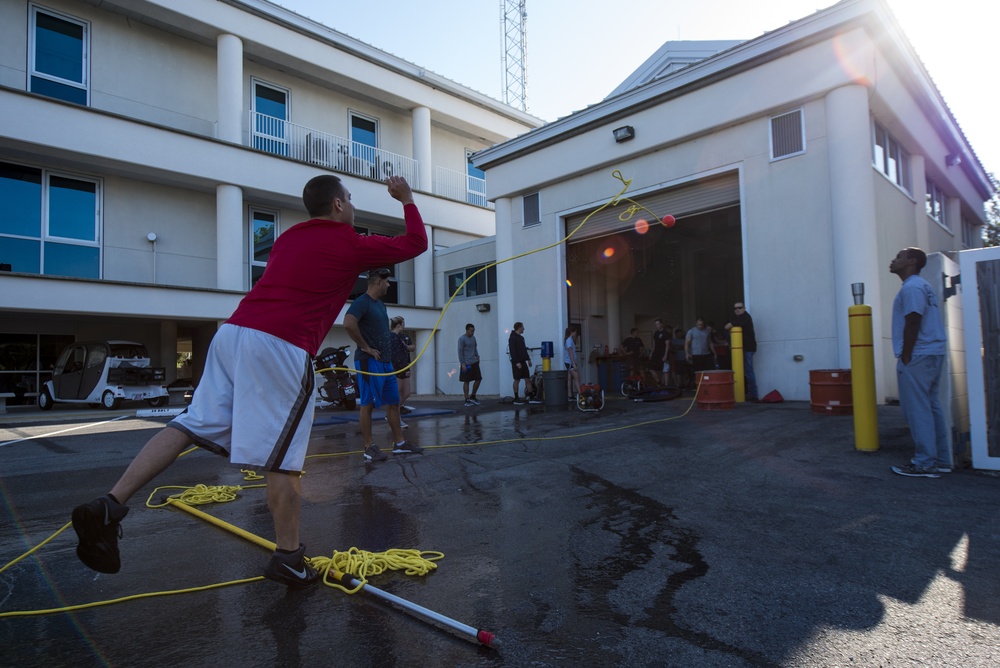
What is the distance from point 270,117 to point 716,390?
1575 centimetres

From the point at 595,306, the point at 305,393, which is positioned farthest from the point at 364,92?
the point at 305,393

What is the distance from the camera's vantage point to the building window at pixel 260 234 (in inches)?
699

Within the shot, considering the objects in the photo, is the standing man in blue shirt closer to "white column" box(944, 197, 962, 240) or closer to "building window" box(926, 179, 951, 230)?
"building window" box(926, 179, 951, 230)

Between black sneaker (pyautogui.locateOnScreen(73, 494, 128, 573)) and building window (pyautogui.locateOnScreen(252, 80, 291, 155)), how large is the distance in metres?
17.2

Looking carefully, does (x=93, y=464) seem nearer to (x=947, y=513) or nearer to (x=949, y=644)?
(x=949, y=644)

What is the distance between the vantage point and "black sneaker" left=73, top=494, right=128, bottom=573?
2.25 meters

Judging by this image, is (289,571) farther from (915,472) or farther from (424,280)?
(424,280)

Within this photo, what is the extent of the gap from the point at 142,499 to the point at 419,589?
3.18 metres

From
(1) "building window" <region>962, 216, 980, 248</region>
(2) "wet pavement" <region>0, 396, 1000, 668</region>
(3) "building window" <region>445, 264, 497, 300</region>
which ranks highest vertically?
(1) "building window" <region>962, 216, 980, 248</region>

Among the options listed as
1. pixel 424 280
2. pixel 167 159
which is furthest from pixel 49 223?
pixel 424 280

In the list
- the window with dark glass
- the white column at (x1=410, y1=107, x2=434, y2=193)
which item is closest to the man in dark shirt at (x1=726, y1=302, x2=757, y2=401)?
the white column at (x1=410, y1=107, x2=434, y2=193)

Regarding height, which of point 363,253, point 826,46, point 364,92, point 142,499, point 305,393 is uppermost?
point 364,92

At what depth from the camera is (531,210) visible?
14.7m

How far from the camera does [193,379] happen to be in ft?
60.5
